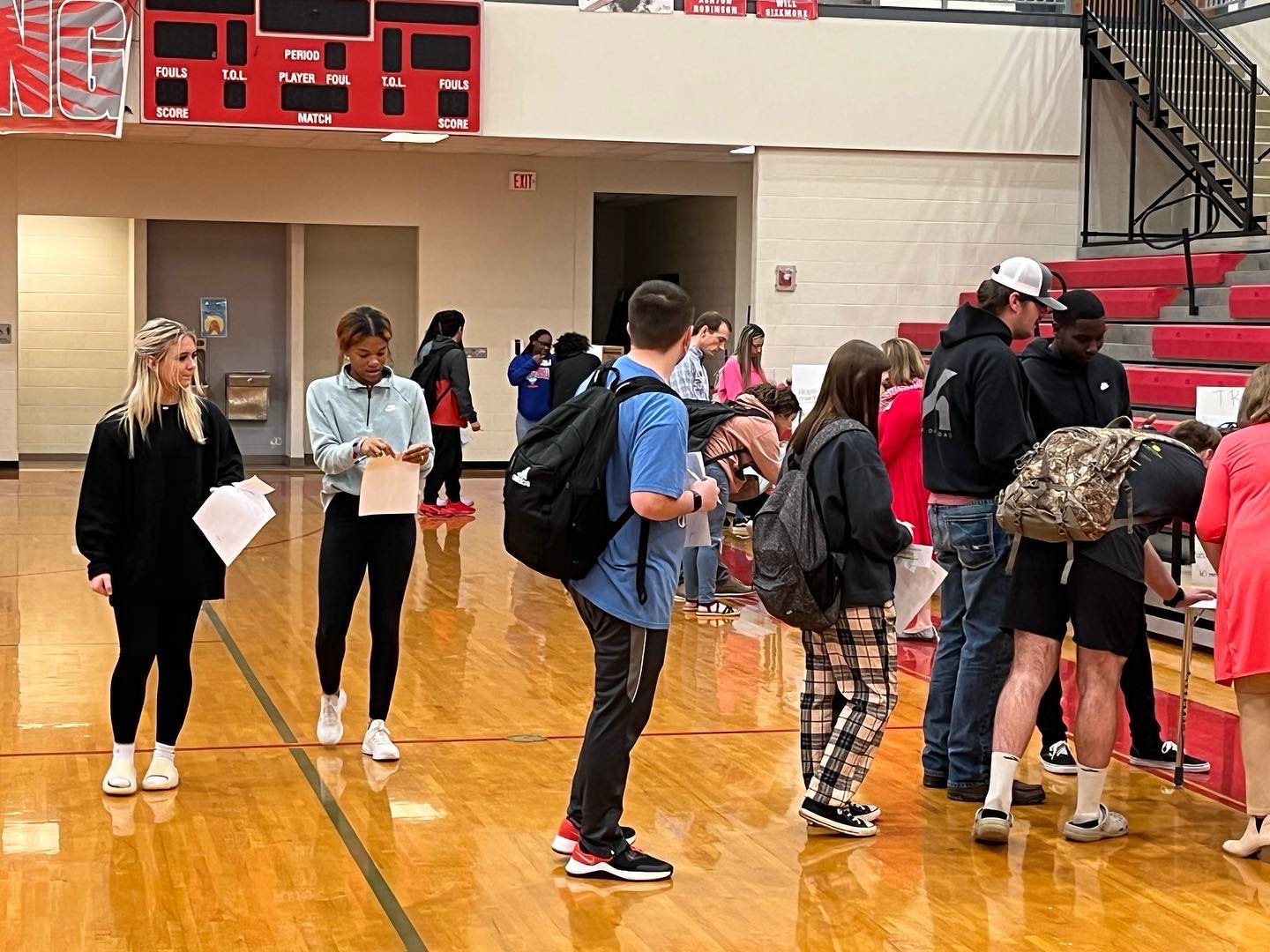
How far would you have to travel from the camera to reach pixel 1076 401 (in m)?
5.53

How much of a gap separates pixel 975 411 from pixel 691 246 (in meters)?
13.2

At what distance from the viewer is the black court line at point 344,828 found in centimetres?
418

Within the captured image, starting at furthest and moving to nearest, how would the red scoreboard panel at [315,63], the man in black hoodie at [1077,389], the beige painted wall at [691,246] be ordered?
the beige painted wall at [691,246] < the red scoreboard panel at [315,63] < the man in black hoodie at [1077,389]

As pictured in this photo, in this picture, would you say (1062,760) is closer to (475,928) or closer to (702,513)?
(702,513)

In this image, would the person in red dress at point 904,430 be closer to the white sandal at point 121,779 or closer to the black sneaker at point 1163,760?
the black sneaker at point 1163,760

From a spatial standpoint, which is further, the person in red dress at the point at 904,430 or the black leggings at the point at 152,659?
the person in red dress at the point at 904,430

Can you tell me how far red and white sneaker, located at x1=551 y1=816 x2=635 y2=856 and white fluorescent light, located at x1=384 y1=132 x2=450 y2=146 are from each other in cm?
943

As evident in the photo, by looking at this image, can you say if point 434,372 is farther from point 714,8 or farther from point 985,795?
point 985,795

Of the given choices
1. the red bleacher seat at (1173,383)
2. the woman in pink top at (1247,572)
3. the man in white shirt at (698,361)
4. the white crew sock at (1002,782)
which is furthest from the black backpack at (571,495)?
the red bleacher seat at (1173,383)

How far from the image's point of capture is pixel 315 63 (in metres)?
12.9

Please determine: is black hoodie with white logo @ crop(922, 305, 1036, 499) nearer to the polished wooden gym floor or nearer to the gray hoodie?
the polished wooden gym floor

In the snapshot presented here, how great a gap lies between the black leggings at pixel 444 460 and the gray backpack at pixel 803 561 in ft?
26.7

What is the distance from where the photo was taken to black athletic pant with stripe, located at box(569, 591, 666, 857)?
4.42 m

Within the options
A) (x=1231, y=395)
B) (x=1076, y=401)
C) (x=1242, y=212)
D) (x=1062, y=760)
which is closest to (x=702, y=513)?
(x=1076, y=401)
